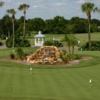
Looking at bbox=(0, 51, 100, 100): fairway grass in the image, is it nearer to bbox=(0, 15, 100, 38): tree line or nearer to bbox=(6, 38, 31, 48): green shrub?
bbox=(6, 38, 31, 48): green shrub

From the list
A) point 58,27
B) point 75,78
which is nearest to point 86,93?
point 75,78

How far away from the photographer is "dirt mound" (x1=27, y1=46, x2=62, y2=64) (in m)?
44.6

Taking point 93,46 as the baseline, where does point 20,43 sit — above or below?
above

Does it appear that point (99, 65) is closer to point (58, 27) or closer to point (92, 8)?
point (92, 8)

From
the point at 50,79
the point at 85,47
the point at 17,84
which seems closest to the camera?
the point at 17,84

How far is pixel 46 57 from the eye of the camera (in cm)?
4544

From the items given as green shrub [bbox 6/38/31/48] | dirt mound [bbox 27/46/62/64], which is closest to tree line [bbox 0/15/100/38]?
green shrub [bbox 6/38/31/48]

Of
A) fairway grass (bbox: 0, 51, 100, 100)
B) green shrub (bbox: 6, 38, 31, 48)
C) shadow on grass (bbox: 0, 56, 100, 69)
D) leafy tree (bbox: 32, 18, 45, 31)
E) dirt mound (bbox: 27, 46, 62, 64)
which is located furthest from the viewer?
leafy tree (bbox: 32, 18, 45, 31)

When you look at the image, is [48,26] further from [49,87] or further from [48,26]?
[49,87]

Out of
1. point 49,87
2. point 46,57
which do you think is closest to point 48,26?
point 46,57

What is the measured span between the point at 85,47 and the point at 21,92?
49464 mm

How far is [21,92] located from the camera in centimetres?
2323

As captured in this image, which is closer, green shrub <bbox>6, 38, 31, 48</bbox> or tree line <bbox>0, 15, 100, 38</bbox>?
green shrub <bbox>6, 38, 31, 48</bbox>

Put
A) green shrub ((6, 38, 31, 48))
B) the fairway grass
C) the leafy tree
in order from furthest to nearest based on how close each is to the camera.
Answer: the leafy tree, green shrub ((6, 38, 31, 48)), the fairway grass
